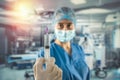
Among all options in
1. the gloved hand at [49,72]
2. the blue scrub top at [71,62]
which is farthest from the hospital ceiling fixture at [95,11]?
the gloved hand at [49,72]

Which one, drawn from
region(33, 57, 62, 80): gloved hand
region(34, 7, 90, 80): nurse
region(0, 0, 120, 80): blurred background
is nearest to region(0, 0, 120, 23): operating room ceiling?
region(0, 0, 120, 80): blurred background

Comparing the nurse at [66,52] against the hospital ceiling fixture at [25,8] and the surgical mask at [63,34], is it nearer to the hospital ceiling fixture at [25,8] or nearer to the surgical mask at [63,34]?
the surgical mask at [63,34]

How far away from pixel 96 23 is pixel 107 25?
0.12 m

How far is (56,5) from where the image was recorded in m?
2.28

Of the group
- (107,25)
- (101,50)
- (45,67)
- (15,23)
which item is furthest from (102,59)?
(45,67)

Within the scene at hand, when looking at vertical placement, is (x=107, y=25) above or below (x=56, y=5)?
below

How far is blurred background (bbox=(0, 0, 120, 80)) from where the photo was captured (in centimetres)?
223

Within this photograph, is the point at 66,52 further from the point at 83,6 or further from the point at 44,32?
the point at 83,6

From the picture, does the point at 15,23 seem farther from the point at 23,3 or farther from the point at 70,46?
the point at 70,46

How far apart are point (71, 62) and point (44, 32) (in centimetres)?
72

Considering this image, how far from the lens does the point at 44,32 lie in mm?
2225

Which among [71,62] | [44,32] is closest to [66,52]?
[71,62]

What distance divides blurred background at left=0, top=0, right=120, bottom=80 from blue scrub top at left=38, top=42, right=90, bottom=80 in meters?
0.60

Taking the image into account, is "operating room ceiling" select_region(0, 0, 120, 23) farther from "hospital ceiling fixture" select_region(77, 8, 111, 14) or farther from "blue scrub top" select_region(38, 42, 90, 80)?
"blue scrub top" select_region(38, 42, 90, 80)
